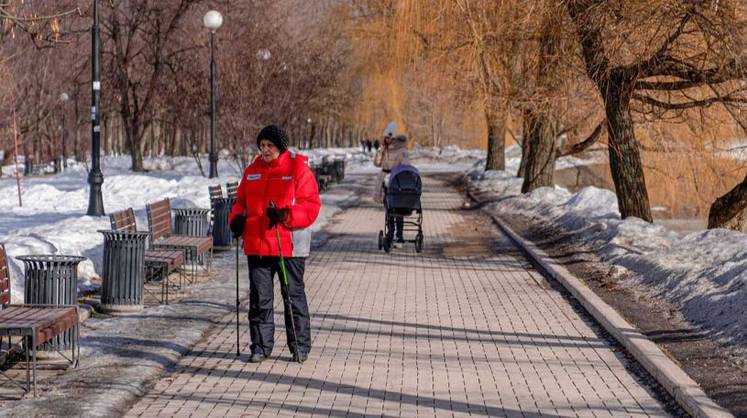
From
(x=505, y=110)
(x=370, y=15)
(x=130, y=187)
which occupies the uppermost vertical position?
(x=370, y=15)

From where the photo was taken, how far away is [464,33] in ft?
73.9

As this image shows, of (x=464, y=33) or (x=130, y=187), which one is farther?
(x=130, y=187)

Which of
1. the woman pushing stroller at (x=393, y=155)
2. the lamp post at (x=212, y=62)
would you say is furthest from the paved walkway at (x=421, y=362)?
the lamp post at (x=212, y=62)

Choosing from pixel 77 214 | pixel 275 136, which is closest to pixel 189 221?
pixel 275 136

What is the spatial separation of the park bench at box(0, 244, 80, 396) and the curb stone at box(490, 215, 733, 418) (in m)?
4.33

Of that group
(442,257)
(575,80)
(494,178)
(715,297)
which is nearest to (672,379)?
(715,297)

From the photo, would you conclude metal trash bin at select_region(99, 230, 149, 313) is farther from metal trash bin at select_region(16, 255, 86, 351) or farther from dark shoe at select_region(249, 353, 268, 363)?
dark shoe at select_region(249, 353, 268, 363)

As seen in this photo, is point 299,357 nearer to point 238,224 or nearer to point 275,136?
point 238,224

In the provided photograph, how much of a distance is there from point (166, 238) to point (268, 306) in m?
5.96

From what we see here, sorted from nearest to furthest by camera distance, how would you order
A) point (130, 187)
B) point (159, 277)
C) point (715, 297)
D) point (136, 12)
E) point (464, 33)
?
point (715, 297) < point (159, 277) < point (464, 33) < point (130, 187) < point (136, 12)

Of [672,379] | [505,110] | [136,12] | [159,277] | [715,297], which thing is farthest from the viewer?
[136,12]

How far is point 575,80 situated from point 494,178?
23.3 meters

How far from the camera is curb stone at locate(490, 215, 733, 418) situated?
777cm

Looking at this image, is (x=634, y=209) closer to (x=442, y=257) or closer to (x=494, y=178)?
(x=442, y=257)
